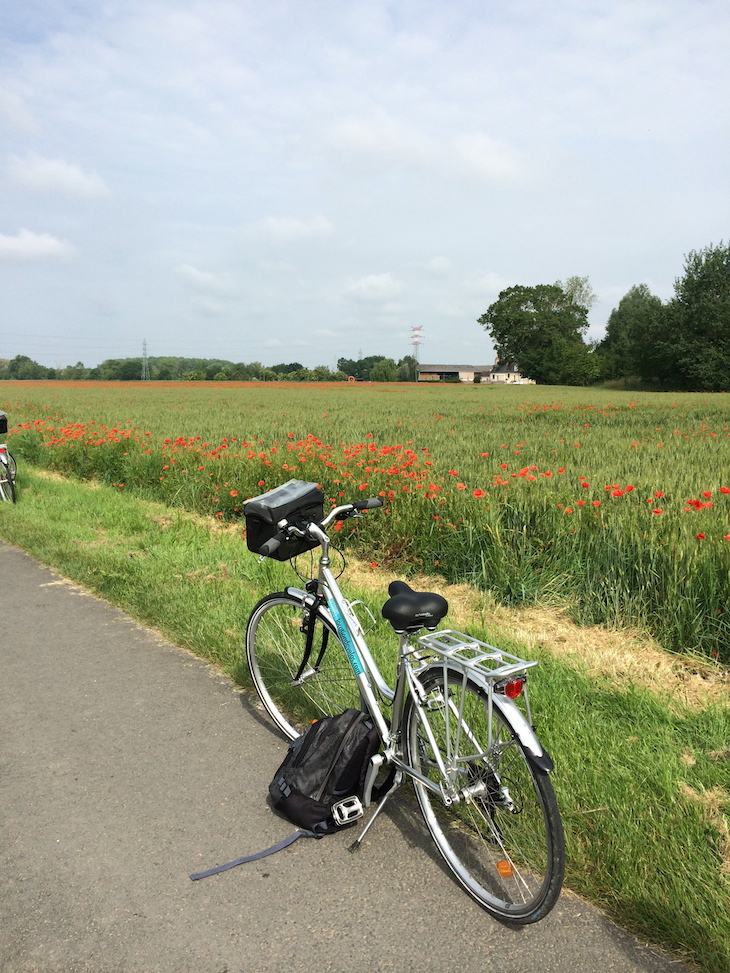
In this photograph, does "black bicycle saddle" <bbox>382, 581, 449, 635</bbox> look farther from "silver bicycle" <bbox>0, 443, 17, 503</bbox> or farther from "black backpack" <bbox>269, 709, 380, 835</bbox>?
"silver bicycle" <bbox>0, 443, 17, 503</bbox>

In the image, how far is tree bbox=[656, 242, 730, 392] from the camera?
6269 centimetres

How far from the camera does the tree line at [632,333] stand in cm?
6353

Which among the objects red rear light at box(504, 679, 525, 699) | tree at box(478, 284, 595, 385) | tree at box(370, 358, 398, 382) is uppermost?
tree at box(478, 284, 595, 385)

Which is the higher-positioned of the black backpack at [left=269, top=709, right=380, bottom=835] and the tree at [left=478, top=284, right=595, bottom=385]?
the tree at [left=478, top=284, right=595, bottom=385]

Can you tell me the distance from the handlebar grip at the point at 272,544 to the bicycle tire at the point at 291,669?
510 mm

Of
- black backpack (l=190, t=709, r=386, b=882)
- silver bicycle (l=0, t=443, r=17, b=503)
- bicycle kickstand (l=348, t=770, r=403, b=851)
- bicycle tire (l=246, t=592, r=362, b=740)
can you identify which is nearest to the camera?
bicycle kickstand (l=348, t=770, r=403, b=851)

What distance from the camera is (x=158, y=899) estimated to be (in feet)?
8.04

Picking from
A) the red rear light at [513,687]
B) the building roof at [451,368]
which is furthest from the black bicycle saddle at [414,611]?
the building roof at [451,368]

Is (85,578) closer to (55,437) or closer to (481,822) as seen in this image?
(481,822)

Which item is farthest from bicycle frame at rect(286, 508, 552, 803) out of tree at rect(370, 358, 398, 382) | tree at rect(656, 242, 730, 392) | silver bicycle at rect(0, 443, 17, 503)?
tree at rect(370, 358, 398, 382)

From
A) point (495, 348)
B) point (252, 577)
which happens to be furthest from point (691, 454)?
point (495, 348)

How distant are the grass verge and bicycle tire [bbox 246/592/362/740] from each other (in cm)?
51

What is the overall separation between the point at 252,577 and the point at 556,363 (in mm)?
92462

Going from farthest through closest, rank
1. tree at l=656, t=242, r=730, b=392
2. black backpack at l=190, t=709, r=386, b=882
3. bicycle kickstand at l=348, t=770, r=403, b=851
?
tree at l=656, t=242, r=730, b=392 → black backpack at l=190, t=709, r=386, b=882 → bicycle kickstand at l=348, t=770, r=403, b=851
